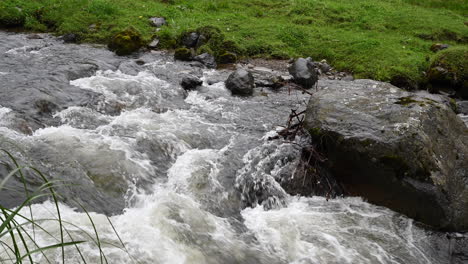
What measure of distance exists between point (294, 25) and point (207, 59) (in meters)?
6.04

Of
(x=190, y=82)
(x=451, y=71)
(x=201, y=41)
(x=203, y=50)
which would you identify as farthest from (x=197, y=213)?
(x=451, y=71)

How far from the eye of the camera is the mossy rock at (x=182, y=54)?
539 inches

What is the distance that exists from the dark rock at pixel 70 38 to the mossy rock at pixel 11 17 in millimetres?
2537

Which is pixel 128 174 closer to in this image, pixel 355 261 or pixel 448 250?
pixel 355 261

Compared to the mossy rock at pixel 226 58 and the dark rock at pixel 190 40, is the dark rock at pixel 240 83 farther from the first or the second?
the dark rock at pixel 190 40

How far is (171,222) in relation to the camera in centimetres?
570

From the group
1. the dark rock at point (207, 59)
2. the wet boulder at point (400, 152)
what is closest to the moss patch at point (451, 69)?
the wet boulder at point (400, 152)

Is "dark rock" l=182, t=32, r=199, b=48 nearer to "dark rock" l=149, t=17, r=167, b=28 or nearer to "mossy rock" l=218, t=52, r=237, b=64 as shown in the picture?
"mossy rock" l=218, t=52, r=237, b=64

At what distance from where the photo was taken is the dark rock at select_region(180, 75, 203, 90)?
1152 centimetres

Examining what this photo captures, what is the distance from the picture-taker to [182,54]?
13.7 metres

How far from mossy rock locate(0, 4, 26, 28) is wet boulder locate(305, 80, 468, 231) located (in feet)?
45.3

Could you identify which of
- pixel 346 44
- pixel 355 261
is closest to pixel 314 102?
pixel 355 261

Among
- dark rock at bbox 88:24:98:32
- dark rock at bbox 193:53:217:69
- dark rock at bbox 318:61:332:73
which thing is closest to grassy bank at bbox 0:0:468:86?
dark rock at bbox 88:24:98:32

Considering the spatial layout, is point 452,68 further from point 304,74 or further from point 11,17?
point 11,17
